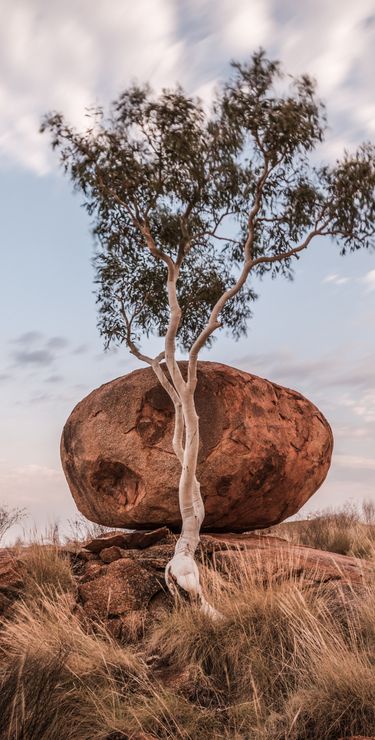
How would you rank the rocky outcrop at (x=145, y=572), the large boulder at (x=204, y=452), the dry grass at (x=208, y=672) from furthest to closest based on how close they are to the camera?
the large boulder at (x=204, y=452)
the rocky outcrop at (x=145, y=572)
the dry grass at (x=208, y=672)

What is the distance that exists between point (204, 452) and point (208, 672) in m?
5.23

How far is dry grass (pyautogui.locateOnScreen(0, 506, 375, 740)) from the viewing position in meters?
6.02

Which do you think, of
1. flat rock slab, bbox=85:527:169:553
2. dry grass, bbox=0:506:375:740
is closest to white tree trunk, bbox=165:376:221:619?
dry grass, bbox=0:506:375:740

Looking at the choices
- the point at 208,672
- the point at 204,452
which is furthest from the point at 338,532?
the point at 208,672

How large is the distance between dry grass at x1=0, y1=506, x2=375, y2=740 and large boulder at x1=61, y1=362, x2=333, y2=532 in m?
2.90

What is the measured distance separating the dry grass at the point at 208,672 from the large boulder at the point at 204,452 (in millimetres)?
2899

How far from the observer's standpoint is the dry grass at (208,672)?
6023mm

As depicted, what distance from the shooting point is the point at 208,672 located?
7.84m

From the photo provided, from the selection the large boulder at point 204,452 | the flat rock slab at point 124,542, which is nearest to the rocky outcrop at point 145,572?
the flat rock slab at point 124,542

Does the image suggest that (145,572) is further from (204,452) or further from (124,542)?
(204,452)

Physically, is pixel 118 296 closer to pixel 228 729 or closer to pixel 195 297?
pixel 195 297

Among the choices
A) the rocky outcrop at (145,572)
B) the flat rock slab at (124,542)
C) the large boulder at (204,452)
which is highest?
the large boulder at (204,452)

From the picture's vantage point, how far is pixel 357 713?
6.09m

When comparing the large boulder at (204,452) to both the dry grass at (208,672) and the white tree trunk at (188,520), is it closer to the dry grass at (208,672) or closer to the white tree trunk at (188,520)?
the white tree trunk at (188,520)
